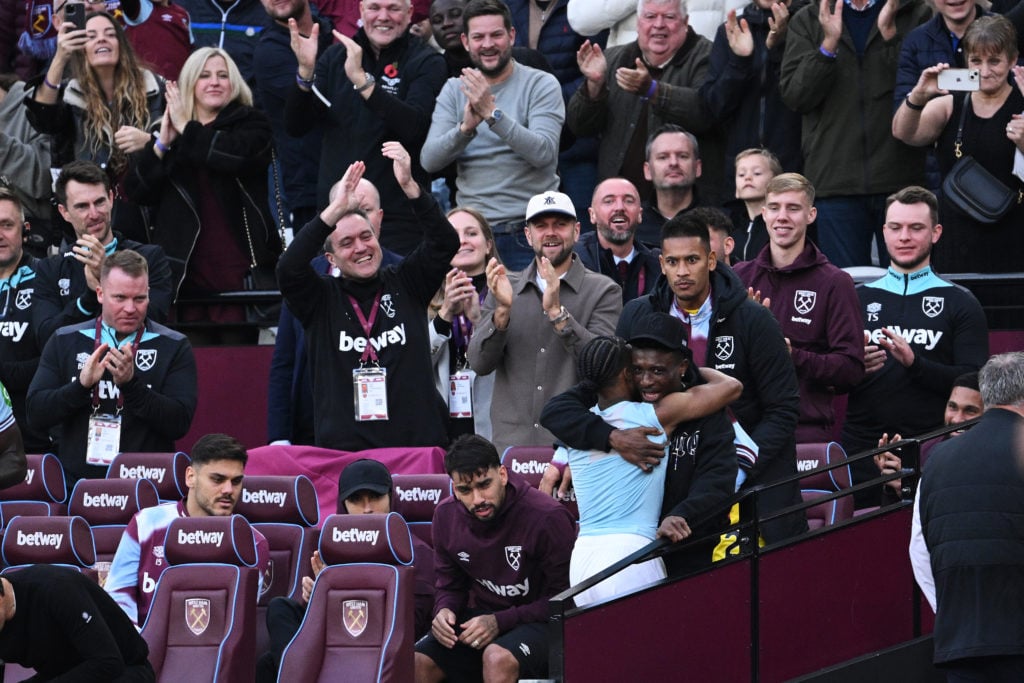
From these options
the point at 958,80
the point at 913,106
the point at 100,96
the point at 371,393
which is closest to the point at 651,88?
the point at 913,106

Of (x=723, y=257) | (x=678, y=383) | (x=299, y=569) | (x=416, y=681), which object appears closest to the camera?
(x=678, y=383)

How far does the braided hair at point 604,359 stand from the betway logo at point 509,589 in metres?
1.37

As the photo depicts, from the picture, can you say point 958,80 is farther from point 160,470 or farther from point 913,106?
point 160,470

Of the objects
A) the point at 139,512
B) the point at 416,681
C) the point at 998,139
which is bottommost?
the point at 416,681

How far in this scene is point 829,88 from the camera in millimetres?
11641

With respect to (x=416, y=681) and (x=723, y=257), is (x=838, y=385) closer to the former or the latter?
(x=723, y=257)

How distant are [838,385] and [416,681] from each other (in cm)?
278

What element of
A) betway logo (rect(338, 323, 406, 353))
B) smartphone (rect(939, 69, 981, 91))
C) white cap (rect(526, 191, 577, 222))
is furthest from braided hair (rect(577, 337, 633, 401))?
smartphone (rect(939, 69, 981, 91))

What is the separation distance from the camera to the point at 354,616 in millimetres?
8648

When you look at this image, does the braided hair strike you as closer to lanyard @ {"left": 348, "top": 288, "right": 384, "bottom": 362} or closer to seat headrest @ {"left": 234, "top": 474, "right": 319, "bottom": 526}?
seat headrest @ {"left": 234, "top": 474, "right": 319, "bottom": 526}

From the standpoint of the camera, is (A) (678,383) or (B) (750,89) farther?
(B) (750,89)

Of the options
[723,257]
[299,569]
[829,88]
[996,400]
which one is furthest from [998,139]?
[299,569]

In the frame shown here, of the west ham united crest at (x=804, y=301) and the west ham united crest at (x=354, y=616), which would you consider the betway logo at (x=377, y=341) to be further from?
the west ham united crest at (x=804, y=301)

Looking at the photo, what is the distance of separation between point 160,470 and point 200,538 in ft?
4.35
